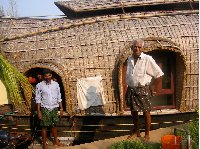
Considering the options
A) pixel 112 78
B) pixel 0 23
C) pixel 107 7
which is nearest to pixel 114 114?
pixel 112 78

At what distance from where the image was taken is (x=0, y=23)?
8219 millimetres

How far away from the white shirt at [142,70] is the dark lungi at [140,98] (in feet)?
0.31

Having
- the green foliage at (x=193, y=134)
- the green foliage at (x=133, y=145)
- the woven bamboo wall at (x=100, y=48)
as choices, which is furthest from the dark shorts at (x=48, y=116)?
the green foliage at (x=193, y=134)

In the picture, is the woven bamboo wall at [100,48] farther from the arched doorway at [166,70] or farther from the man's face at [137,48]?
the man's face at [137,48]

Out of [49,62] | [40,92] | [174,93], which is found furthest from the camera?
[174,93]

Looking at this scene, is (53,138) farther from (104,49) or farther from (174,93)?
(174,93)

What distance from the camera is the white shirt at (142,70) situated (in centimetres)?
475

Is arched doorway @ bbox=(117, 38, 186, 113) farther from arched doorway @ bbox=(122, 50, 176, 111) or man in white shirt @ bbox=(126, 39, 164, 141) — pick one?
man in white shirt @ bbox=(126, 39, 164, 141)

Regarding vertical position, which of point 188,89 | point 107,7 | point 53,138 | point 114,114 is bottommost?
point 53,138

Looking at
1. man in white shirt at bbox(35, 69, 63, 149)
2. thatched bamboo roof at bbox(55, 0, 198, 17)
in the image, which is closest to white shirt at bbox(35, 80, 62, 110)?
man in white shirt at bbox(35, 69, 63, 149)

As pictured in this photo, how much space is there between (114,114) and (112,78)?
2.77 feet

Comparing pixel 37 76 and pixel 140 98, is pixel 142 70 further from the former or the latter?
pixel 37 76

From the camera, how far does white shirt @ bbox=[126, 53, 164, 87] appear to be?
4754 millimetres

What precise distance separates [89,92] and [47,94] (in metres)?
1.32
